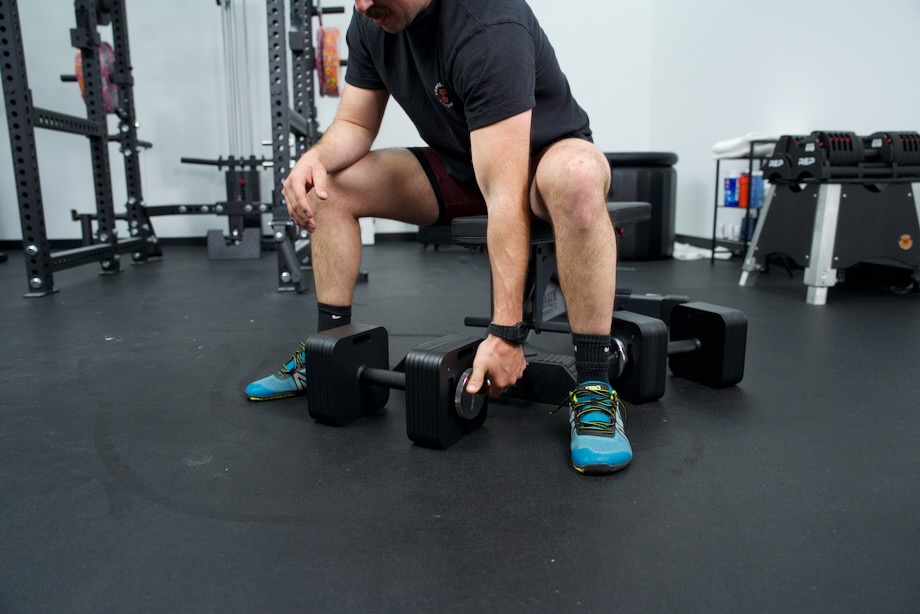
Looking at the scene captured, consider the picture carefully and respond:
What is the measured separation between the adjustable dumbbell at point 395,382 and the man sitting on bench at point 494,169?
5cm

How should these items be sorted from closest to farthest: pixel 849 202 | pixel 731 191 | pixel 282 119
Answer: pixel 849 202
pixel 282 119
pixel 731 191

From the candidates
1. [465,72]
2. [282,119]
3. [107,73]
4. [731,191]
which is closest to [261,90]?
[107,73]

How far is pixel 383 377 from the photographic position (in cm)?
110

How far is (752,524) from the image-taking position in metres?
0.78

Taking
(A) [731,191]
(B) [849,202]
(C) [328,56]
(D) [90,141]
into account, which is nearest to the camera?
(B) [849,202]

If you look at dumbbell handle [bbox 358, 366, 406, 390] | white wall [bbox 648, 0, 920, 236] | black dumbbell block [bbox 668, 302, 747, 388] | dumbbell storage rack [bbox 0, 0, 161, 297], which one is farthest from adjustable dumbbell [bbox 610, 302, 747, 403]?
dumbbell storage rack [bbox 0, 0, 161, 297]

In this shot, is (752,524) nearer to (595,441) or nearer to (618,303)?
(595,441)

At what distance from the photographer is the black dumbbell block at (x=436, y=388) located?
0.96 meters

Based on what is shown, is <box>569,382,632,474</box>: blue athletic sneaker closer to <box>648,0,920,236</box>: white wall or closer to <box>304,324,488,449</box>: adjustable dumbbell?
<box>304,324,488,449</box>: adjustable dumbbell

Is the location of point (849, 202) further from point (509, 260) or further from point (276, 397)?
point (276, 397)

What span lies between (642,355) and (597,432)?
260 mm

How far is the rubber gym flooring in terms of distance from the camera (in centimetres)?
65

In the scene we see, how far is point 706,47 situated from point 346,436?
12.6 feet

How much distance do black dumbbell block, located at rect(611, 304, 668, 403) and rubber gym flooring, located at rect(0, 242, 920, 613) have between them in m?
0.05
